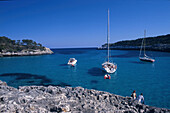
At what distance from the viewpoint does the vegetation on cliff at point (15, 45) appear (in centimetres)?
7480

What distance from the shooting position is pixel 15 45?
87.9 metres

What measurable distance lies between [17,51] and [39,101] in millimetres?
79829

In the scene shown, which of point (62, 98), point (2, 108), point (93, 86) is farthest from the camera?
point (93, 86)

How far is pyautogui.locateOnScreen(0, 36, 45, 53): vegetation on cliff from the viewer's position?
74800 millimetres

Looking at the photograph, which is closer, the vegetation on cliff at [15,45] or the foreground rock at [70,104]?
the foreground rock at [70,104]

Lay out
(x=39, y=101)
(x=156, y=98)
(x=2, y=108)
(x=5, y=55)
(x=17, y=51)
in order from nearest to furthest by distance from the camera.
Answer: (x=2, y=108)
(x=39, y=101)
(x=156, y=98)
(x=5, y=55)
(x=17, y=51)

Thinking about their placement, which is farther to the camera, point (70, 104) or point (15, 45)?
point (15, 45)

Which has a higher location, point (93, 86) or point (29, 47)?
point (29, 47)

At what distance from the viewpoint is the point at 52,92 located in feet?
31.4

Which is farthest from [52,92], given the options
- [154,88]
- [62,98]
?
[154,88]

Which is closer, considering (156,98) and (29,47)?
(156,98)

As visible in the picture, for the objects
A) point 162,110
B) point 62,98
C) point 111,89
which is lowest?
point 111,89

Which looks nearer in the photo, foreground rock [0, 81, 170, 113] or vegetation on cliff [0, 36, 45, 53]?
foreground rock [0, 81, 170, 113]

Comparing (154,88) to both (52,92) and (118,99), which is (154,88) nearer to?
(118,99)
